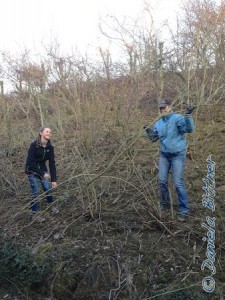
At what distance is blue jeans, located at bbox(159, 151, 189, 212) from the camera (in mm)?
5445

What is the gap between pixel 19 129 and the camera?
9633 mm

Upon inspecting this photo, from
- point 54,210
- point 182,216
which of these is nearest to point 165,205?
point 182,216

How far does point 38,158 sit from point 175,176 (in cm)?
246

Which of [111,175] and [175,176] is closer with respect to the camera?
[175,176]

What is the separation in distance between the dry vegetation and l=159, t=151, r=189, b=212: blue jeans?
0.62 feet

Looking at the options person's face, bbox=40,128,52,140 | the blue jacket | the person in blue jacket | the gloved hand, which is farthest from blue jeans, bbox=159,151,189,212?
person's face, bbox=40,128,52,140

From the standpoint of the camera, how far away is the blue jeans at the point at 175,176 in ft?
17.9

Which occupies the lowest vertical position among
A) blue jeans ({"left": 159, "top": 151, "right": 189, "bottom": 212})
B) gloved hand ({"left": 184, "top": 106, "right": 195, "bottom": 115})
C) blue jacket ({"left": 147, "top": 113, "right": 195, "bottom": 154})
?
blue jeans ({"left": 159, "top": 151, "right": 189, "bottom": 212})

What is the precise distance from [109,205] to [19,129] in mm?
4168

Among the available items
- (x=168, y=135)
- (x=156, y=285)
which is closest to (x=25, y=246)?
(x=156, y=285)

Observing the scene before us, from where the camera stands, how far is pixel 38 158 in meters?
6.61

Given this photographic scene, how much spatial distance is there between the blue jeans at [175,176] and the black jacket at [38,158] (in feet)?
6.21

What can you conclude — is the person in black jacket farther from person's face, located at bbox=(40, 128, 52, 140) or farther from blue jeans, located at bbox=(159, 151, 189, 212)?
blue jeans, located at bbox=(159, 151, 189, 212)

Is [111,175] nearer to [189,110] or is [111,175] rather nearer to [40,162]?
[40,162]
